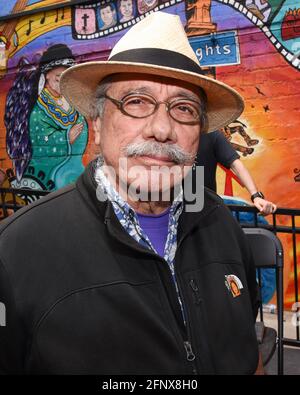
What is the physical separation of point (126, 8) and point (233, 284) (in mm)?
5638

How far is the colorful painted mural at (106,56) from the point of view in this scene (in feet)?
17.6

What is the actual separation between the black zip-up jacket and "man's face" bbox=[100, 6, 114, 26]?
5559mm

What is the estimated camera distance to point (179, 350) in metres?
1.49

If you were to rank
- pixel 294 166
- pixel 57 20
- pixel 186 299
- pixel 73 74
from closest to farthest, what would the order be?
pixel 186 299
pixel 73 74
pixel 294 166
pixel 57 20

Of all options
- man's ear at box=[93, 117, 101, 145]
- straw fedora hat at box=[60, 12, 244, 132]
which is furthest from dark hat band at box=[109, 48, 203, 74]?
man's ear at box=[93, 117, 101, 145]

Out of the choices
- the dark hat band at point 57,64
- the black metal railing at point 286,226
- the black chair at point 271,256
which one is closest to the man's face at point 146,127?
the black chair at point 271,256

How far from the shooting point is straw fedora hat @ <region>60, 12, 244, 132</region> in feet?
5.46

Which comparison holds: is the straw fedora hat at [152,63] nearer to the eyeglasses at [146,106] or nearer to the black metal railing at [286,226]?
the eyeglasses at [146,106]

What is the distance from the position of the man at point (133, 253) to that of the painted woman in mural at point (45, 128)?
5.24 meters

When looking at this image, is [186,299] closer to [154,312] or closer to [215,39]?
[154,312]

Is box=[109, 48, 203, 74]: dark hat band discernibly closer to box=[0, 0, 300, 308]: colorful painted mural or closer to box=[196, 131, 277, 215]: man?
box=[196, 131, 277, 215]: man

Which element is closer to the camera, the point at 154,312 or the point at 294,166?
the point at 154,312

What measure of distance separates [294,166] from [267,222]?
2.51 ft

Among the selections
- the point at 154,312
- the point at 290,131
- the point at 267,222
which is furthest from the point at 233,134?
the point at 154,312
